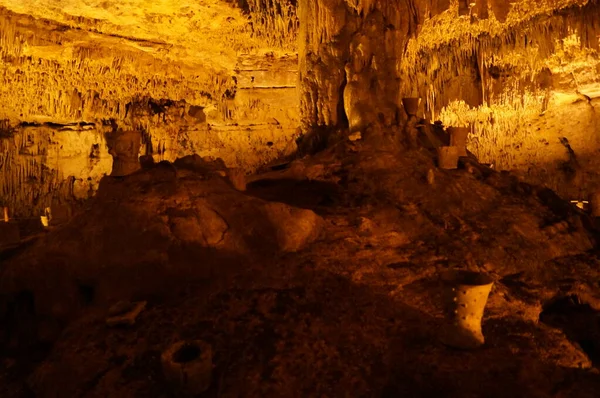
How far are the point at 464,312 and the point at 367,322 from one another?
0.82 meters

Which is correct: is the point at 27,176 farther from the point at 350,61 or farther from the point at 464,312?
the point at 464,312

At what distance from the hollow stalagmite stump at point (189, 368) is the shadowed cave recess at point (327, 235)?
1cm

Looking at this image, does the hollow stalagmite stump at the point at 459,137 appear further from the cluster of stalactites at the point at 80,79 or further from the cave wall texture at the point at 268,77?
the cluster of stalactites at the point at 80,79

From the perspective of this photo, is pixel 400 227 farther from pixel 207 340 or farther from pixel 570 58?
pixel 570 58

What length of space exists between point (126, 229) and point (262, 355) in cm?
201

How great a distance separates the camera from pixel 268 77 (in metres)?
14.5

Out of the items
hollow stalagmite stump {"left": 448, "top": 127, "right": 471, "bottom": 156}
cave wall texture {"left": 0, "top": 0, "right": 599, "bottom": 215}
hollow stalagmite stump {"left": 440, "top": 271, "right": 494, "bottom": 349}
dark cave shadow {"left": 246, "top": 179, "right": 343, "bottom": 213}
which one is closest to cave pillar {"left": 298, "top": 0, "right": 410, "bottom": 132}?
cave wall texture {"left": 0, "top": 0, "right": 599, "bottom": 215}

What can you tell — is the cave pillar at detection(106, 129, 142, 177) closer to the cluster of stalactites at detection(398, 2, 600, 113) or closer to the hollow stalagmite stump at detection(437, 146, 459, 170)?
the hollow stalagmite stump at detection(437, 146, 459, 170)

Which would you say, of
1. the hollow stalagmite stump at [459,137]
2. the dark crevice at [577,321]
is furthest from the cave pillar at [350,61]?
the dark crevice at [577,321]

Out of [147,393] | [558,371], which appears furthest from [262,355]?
[558,371]

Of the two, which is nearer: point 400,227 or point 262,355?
point 262,355

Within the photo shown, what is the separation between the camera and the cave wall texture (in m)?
8.30

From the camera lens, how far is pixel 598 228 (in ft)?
20.3

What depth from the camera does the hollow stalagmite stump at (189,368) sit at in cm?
298
